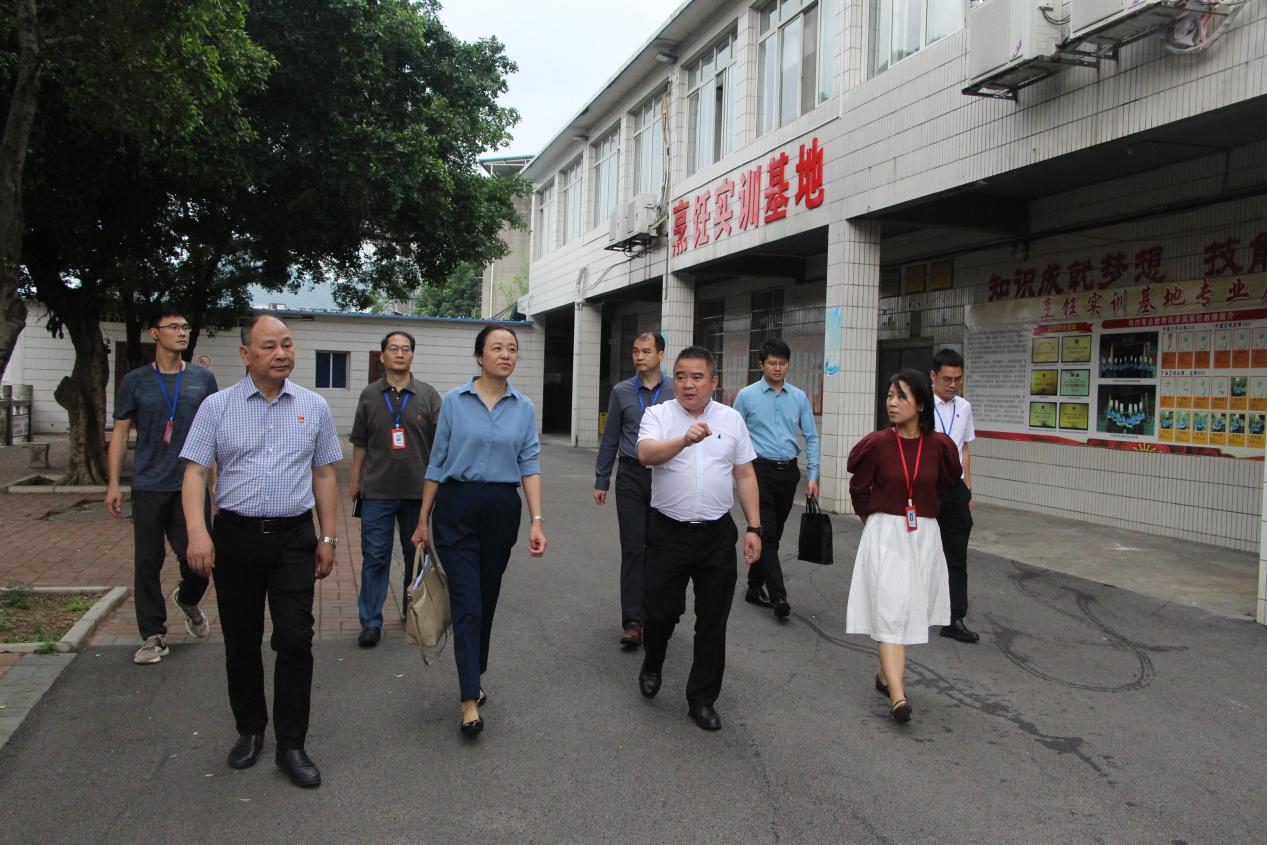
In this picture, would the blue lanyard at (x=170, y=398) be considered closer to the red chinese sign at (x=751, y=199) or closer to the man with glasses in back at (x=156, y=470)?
the man with glasses in back at (x=156, y=470)

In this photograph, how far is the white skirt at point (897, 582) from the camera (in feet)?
14.4

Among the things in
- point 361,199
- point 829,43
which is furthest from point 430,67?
point 829,43

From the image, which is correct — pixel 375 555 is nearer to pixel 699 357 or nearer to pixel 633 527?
pixel 633 527

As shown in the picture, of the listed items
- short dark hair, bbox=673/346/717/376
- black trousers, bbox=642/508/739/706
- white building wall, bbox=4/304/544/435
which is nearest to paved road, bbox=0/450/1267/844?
black trousers, bbox=642/508/739/706

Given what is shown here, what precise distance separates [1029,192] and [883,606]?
789cm

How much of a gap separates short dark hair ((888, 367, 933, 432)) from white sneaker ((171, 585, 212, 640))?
4.06 metres

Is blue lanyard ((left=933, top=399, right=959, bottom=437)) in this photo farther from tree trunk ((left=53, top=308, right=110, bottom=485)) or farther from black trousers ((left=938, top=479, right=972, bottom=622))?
tree trunk ((left=53, top=308, right=110, bottom=485))

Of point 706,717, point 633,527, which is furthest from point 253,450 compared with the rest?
point 633,527

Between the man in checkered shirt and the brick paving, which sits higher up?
the man in checkered shirt

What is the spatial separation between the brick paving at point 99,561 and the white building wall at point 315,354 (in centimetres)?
1343

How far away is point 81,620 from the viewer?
18.3ft

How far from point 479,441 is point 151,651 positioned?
2445 millimetres

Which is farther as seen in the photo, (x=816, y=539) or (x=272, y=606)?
(x=816, y=539)

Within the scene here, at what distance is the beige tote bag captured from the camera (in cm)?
407
